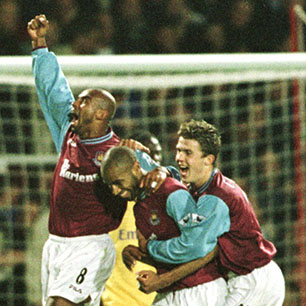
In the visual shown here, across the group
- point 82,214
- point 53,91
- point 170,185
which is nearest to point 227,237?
point 170,185

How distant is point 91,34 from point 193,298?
11.4 ft

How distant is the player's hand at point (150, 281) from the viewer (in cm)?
312

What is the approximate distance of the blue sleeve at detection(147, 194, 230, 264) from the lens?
3.04m

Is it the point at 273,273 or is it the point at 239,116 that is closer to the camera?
the point at 273,273

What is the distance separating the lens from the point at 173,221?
10.4 feet

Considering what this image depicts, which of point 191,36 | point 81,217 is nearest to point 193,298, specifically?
point 81,217

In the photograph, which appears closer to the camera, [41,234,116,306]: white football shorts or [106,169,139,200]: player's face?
[106,169,139,200]: player's face

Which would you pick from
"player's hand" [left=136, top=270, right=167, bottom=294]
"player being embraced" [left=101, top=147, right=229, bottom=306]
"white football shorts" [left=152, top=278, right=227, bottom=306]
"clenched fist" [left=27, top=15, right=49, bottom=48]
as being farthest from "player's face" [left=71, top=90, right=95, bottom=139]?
"white football shorts" [left=152, top=278, right=227, bottom=306]

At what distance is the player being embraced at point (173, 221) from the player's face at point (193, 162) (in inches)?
4.0

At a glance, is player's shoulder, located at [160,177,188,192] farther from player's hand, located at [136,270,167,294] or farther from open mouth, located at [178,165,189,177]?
player's hand, located at [136,270,167,294]

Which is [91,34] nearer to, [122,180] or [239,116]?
[239,116]

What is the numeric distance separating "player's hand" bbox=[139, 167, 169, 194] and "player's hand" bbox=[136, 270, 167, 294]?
13.9 inches

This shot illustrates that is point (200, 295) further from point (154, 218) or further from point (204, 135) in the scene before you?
point (204, 135)

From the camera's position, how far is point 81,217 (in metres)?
3.33
